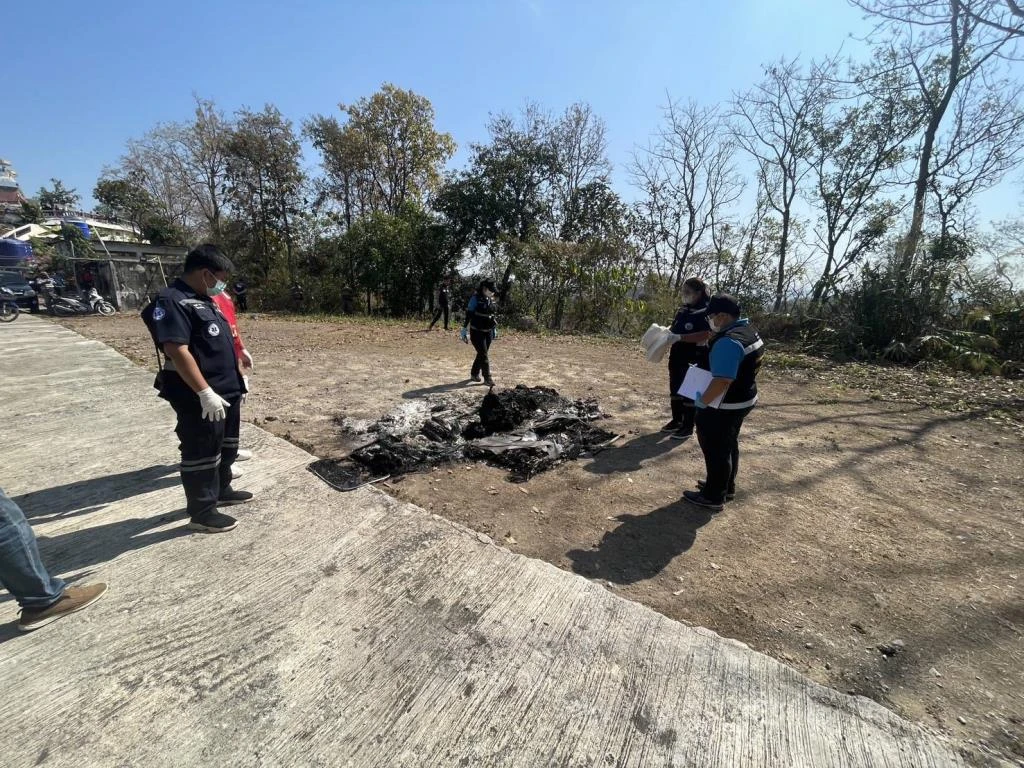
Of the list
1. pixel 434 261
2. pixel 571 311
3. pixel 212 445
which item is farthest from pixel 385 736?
pixel 434 261

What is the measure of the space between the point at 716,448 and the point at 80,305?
18924 millimetres

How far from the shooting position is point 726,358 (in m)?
3.02

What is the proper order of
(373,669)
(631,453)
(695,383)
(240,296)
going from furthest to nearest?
1. (240,296)
2. (631,453)
3. (695,383)
4. (373,669)

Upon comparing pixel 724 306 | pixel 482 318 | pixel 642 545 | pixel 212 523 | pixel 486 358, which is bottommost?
pixel 642 545

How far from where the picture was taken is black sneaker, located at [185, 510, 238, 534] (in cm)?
289

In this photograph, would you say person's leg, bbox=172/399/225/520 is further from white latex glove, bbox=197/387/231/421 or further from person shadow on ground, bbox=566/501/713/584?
person shadow on ground, bbox=566/501/713/584

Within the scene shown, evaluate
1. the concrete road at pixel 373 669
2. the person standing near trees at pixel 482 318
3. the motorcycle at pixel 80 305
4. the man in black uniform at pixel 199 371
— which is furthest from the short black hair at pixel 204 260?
the motorcycle at pixel 80 305

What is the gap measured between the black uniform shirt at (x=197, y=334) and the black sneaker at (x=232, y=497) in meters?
0.79

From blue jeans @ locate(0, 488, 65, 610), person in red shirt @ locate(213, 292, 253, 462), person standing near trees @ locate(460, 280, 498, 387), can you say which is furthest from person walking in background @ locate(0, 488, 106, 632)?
person standing near trees @ locate(460, 280, 498, 387)

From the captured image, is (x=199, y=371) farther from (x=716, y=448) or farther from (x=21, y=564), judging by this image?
(x=716, y=448)

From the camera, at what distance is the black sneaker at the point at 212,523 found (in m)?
2.89

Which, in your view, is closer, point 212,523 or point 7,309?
point 212,523

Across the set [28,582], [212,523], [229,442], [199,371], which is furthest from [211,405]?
[28,582]

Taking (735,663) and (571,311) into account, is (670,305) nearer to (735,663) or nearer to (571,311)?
(571,311)
